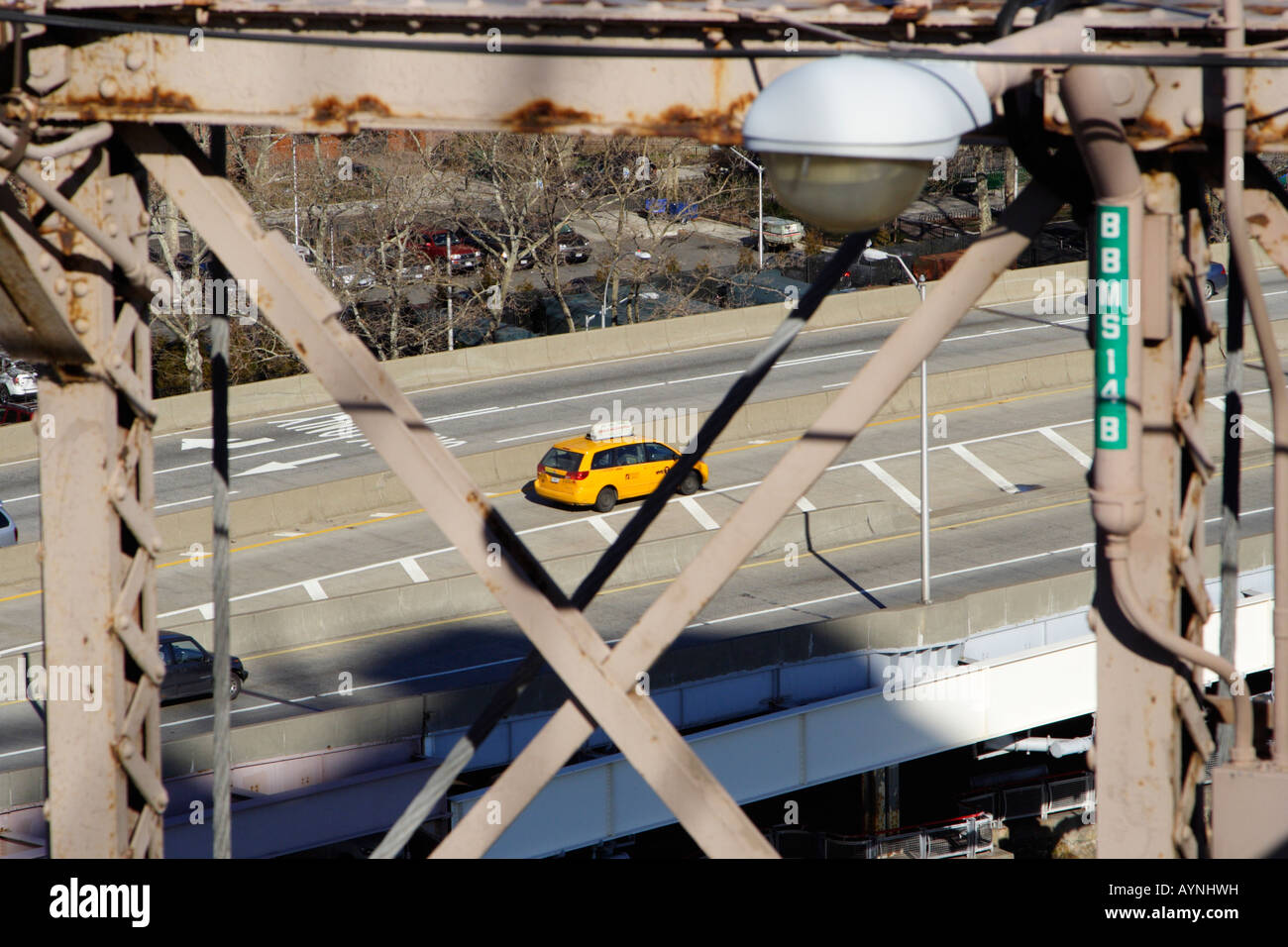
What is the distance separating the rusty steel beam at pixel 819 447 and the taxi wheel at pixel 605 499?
30.3m

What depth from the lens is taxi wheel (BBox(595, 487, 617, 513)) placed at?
3403cm

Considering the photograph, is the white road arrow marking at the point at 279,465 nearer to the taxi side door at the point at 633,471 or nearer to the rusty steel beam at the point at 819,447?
the taxi side door at the point at 633,471

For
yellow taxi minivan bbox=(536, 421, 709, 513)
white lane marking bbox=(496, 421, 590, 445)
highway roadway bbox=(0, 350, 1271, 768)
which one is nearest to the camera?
highway roadway bbox=(0, 350, 1271, 768)

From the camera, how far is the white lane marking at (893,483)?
3478 centimetres

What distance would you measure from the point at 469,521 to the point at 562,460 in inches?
1193

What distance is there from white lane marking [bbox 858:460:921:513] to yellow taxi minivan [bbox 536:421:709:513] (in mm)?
4598

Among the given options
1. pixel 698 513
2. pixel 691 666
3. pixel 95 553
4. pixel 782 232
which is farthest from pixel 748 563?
pixel 782 232

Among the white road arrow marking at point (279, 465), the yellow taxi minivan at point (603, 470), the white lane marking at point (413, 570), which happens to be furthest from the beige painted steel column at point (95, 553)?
the white road arrow marking at point (279, 465)

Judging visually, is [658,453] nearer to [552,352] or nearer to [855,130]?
[552,352]

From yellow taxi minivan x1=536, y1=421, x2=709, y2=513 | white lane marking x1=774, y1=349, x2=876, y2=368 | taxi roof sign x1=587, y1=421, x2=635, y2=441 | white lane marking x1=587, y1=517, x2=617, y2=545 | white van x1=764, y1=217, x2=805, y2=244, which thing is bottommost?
white lane marking x1=587, y1=517, x2=617, y2=545

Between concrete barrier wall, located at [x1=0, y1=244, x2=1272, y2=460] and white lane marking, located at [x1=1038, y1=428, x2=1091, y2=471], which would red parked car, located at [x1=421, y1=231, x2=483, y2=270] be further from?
white lane marking, located at [x1=1038, y1=428, x2=1091, y2=471]

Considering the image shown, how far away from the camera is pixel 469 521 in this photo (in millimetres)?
3742

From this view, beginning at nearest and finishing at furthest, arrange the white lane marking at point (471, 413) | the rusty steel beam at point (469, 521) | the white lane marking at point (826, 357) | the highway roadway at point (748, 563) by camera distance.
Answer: the rusty steel beam at point (469, 521) → the highway roadway at point (748, 563) → the white lane marking at point (471, 413) → the white lane marking at point (826, 357)

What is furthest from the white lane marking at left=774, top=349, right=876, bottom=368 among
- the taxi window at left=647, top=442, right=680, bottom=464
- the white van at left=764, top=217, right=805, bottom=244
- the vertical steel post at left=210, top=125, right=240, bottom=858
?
the vertical steel post at left=210, top=125, right=240, bottom=858
